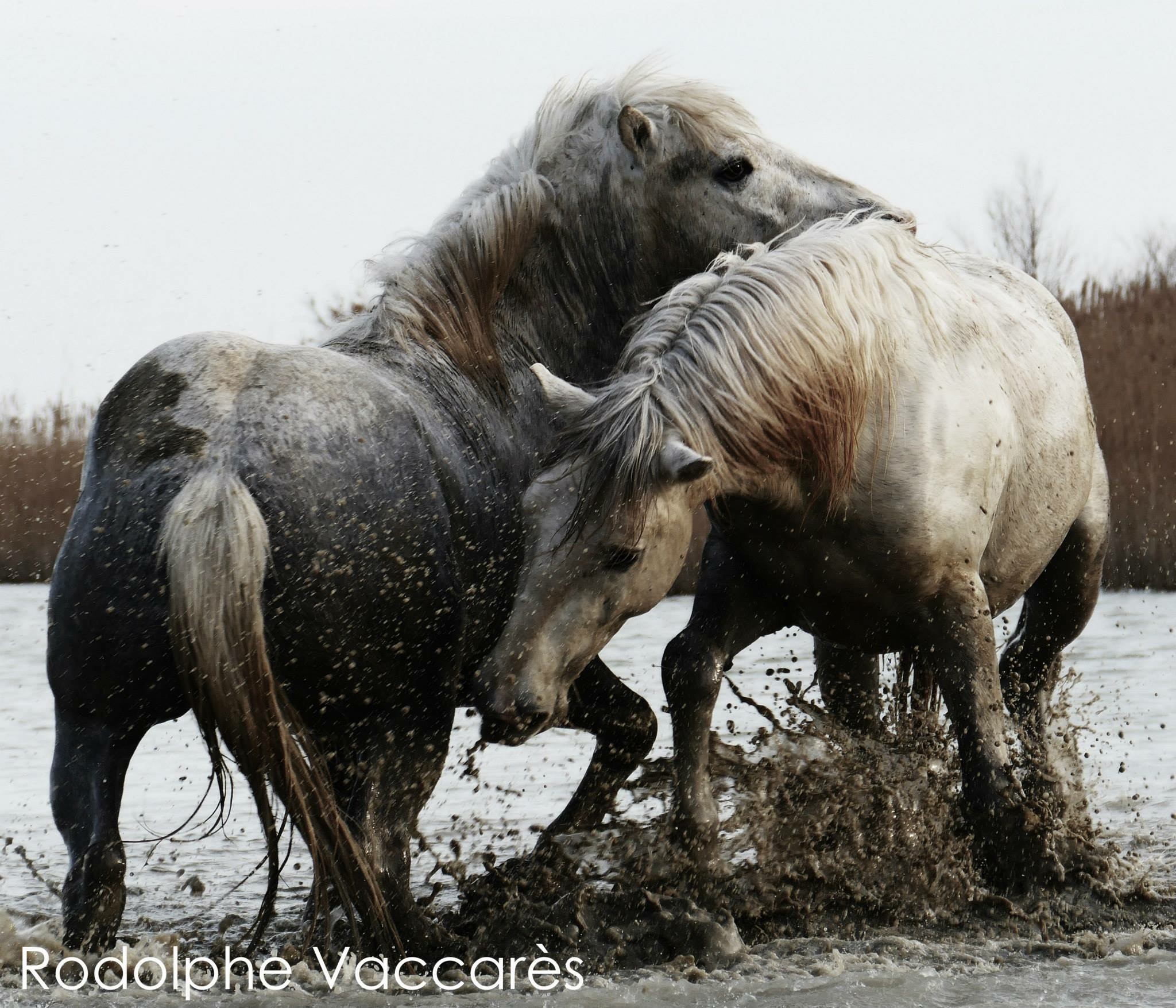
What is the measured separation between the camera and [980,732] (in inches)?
Result: 136

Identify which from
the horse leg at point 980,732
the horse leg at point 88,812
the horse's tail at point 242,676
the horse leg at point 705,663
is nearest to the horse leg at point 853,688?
the horse leg at point 705,663

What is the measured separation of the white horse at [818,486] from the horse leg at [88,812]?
0.84m

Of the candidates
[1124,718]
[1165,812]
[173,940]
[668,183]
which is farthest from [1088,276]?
[173,940]

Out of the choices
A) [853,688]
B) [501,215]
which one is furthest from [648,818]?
[501,215]

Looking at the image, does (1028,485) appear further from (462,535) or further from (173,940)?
(173,940)

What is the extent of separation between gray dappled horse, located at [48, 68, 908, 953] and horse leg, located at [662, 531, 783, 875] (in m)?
0.33

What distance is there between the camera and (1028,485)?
12.7 ft

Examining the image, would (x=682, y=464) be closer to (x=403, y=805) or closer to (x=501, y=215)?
(x=403, y=805)

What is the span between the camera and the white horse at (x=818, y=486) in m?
3.01

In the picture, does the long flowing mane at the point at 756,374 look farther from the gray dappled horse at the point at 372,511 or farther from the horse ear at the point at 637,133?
the horse ear at the point at 637,133

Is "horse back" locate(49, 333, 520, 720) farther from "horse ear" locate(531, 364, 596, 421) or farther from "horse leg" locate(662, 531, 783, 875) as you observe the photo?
"horse leg" locate(662, 531, 783, 875)

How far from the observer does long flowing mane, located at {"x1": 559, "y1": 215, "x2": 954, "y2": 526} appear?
302cm

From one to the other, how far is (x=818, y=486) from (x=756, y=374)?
0.32m

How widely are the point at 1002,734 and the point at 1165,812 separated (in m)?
1.75
